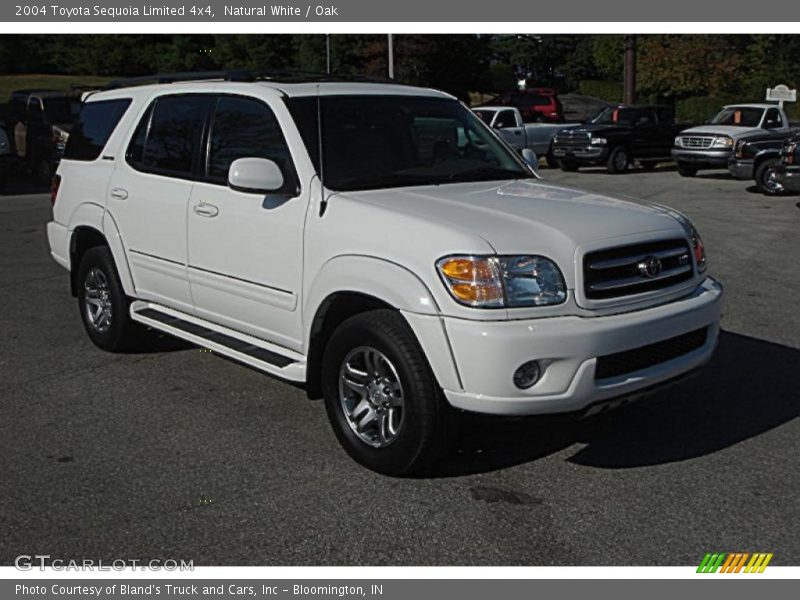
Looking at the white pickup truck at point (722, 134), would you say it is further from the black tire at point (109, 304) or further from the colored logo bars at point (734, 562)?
the colored logo bars at point (734, 562)

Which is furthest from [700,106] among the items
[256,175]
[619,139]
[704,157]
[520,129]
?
[256,175]

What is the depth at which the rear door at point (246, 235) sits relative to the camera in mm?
4969

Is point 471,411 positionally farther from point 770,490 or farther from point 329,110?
point 329,110

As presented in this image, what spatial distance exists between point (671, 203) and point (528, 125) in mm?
8740

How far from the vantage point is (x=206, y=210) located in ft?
18.0

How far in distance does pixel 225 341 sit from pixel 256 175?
1153 mm

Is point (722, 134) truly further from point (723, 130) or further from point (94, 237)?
point (94, 237)

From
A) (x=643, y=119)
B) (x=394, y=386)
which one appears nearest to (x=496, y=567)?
(x=394, y=386)

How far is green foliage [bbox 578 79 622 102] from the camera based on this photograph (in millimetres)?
63219

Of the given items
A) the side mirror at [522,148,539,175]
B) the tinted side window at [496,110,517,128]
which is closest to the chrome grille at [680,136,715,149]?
the tinted side window at [496,110,517,128]

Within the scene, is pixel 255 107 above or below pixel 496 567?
above

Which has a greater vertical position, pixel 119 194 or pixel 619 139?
pixel 119 194

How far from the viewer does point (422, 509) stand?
4211 millimetres

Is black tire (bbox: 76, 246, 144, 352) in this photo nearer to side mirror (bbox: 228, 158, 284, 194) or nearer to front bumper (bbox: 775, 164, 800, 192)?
side mirror (bbox: 228, 158, 284, 194)
